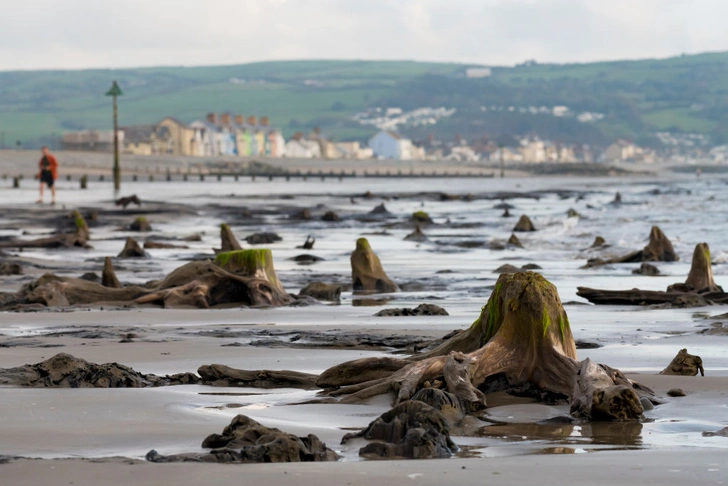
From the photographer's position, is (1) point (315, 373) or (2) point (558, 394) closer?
(2) point (558, 394)

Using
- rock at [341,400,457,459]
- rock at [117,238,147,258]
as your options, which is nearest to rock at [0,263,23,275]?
rock at [117,238,147,258]

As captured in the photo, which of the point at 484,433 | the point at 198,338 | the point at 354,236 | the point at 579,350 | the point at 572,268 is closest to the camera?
the point at 484,433

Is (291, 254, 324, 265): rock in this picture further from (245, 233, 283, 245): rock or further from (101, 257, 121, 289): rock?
(101, 257, 121, 289): rock

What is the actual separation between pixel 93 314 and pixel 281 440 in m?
7.18

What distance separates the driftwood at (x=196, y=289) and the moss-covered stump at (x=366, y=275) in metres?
2.19

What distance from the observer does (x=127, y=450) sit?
17.9 feet

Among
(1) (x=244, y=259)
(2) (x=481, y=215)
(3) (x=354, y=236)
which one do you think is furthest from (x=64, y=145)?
(1) (x=244, y=259)

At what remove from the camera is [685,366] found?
758cm

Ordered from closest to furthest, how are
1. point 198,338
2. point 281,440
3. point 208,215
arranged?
point 281,440, point 198,338, point 208,215

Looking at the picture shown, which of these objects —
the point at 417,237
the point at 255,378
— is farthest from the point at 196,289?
the point at 417,237

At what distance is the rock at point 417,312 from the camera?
11.9 m

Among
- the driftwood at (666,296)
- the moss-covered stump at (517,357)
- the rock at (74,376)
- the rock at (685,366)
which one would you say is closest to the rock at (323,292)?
the driftwood at (666,296)

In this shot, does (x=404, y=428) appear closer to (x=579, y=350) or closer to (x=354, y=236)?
(x=579, y=350)

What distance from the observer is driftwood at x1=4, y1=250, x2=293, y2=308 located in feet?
41.9
